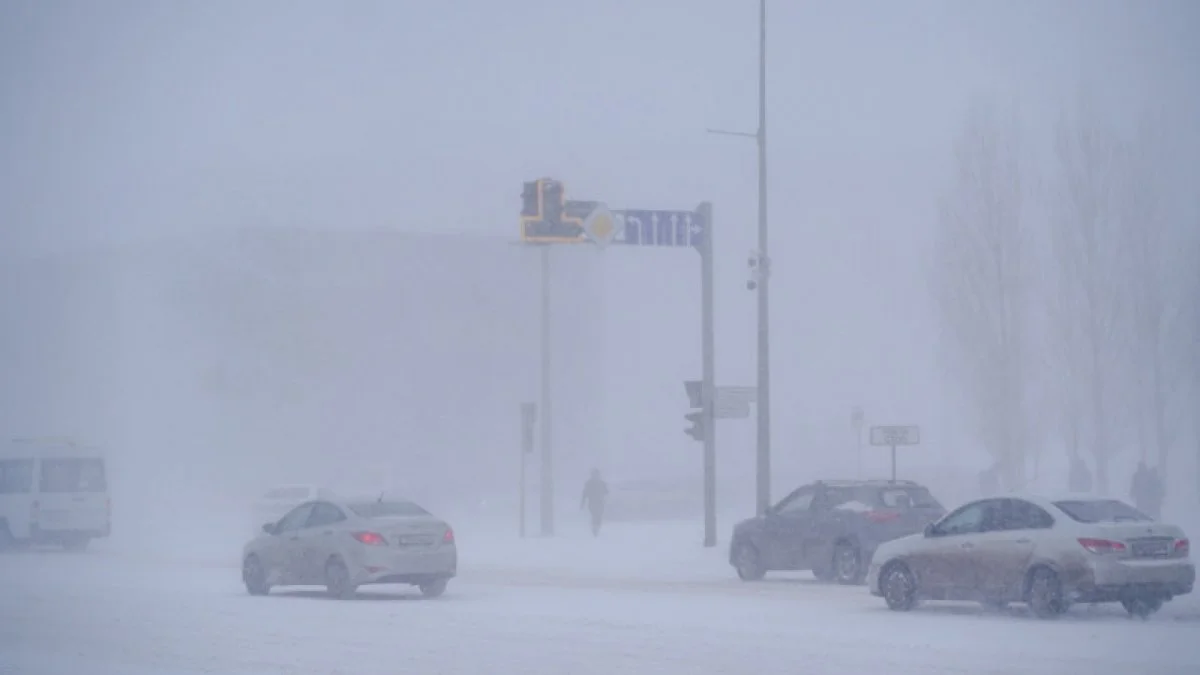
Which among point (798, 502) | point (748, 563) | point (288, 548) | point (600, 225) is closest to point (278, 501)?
point (288, 548)

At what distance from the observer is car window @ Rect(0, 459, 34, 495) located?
38094 mm

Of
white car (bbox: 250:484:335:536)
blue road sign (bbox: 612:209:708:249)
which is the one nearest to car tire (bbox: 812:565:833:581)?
blue road sign (bbox: 612:209:708:249)

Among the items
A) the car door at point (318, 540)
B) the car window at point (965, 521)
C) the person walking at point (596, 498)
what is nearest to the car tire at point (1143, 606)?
the car window at point (965, 521)

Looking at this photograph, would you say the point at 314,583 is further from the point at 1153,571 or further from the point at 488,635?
the point at 1153,571

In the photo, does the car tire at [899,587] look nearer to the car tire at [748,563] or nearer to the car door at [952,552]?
the car door at [952,552]

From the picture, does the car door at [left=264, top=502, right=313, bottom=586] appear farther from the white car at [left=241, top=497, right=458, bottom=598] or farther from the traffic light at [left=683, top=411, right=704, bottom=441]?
the traffic light at [left=683, top=411, right=704, bottom=441]

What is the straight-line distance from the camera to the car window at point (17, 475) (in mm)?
38094

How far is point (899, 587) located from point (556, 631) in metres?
5.23

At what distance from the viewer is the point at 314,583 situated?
2406cm

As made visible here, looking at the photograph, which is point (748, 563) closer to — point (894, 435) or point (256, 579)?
point (894, 435)

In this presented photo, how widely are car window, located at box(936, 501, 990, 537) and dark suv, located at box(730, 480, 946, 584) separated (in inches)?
162

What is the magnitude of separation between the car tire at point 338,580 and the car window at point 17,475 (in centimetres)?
1723

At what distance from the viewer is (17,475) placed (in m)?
38.3

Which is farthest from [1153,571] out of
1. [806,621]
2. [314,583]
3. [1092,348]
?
[1092,348]
